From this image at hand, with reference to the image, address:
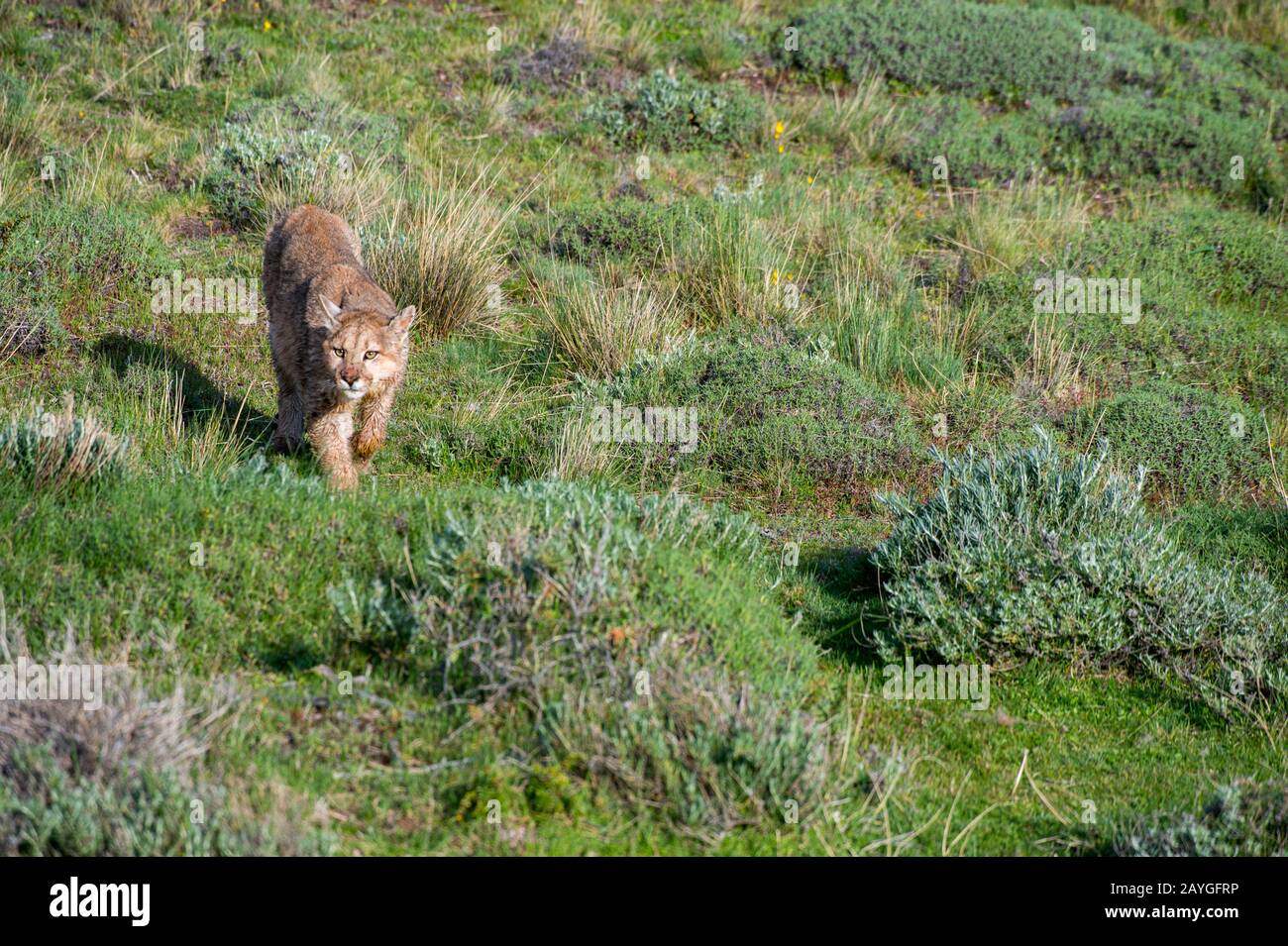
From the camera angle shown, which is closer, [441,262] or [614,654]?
[614,654]

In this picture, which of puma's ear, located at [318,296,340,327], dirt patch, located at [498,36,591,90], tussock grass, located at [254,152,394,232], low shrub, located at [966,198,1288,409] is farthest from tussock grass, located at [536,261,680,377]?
dirt patch, located at [498,36,591,90]

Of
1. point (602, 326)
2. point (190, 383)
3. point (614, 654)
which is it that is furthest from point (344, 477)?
point (614, 654)

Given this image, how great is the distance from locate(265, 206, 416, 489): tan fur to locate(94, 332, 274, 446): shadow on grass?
29 centimetres

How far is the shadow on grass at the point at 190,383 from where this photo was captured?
8828 mm

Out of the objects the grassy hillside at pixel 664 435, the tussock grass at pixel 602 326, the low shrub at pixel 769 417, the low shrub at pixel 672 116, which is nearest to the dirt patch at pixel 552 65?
the grassy hillside at pixel 664 435

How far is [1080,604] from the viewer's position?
21.4ft

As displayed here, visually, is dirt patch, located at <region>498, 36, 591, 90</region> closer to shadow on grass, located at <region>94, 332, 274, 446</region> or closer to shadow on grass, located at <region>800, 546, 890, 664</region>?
shadow on grass, located at <region>94, 332, 274, 446</region>

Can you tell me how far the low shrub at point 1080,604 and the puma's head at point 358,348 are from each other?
10.8 feet

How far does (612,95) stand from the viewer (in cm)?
1398

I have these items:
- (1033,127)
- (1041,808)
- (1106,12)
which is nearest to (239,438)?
(1041,808)

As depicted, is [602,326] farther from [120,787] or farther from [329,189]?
[120,787]

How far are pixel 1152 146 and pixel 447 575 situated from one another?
1168cm

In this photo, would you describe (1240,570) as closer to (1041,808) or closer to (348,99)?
(1041,808)

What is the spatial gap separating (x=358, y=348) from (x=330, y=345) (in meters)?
0.17
